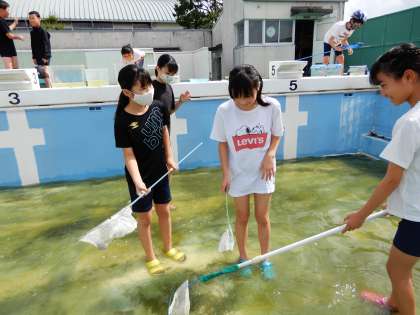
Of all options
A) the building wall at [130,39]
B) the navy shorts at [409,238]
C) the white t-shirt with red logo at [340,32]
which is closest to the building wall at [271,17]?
the building wall at [130,39]

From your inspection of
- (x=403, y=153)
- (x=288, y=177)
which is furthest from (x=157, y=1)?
(x=403, y=153)

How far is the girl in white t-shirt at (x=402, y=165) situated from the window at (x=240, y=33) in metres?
14.6

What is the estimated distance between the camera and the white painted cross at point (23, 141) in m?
4.11

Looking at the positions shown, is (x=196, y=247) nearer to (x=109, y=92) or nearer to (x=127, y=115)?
(x=127, y=115)

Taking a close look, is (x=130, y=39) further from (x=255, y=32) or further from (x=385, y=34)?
(x=385, y=34)

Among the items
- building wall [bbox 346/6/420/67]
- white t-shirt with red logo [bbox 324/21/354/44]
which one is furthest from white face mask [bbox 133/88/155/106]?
building wall [bbox 346/6/420/67]

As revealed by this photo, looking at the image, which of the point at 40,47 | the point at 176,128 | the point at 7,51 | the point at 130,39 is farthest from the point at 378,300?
the point at 130,39

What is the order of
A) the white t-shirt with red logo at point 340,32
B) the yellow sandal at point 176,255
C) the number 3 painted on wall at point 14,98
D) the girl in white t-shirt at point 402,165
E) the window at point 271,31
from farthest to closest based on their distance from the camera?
1. the window at point 271,31
2. the white t-shirt with red logo at point 340,32
3. the number 3 painted on wall at point 14,98
4. the yellow sandal at point 176,255
5. the girl in white t-shirt at point 402,165

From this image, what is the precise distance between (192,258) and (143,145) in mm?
1047

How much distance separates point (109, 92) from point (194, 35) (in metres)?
20.0

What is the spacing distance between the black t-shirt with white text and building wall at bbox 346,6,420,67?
32.9 ft

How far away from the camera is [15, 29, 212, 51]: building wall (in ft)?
69.5

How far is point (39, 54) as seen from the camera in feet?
18.2

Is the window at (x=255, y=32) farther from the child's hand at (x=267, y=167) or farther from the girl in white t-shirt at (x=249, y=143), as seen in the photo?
the child's hand at (x=267, y=167)
